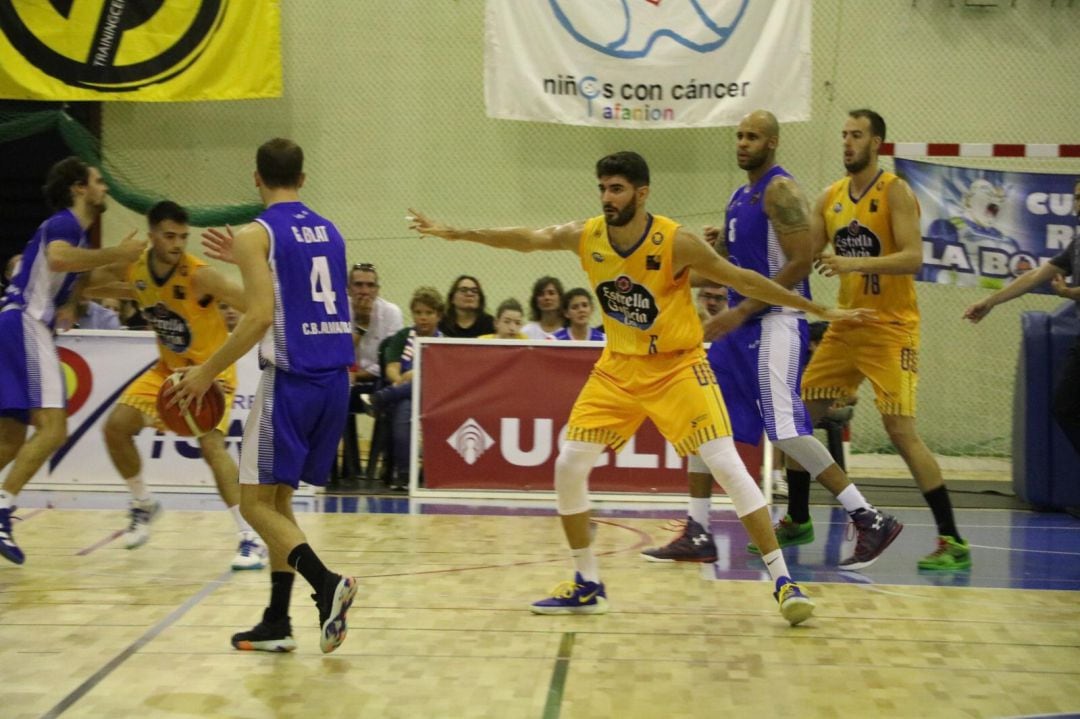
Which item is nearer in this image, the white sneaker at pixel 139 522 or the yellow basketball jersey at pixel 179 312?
the yellow basketball jersey at pixel 179 312

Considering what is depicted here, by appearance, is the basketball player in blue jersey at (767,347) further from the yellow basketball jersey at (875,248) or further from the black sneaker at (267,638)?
the black sneaker at (267,638)

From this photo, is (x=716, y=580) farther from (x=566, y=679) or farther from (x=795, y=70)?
(x=795, y=70)

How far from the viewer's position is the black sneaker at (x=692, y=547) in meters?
6.95

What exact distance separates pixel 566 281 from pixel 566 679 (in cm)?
836

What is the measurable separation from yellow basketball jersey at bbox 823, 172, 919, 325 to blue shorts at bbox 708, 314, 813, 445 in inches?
21.5

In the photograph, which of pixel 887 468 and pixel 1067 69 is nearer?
pixel 887 468

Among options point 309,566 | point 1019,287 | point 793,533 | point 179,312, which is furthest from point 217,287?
point 1019,287

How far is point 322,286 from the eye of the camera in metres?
5.07

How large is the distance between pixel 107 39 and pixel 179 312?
5851mm

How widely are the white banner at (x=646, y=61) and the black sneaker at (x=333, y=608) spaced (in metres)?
7.67

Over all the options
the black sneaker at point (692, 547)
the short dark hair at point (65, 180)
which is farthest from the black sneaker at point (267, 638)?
the short dark hair at point (65, 180)

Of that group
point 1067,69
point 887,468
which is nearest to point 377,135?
point 887,468

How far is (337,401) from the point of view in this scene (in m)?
5.16

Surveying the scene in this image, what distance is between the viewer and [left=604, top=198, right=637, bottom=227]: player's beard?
5617 mm
